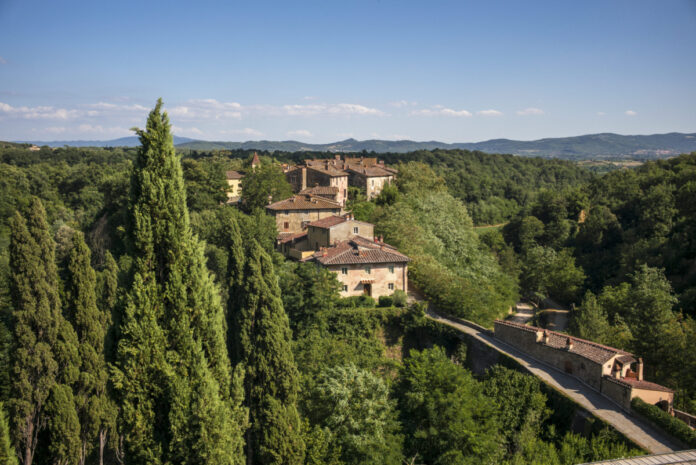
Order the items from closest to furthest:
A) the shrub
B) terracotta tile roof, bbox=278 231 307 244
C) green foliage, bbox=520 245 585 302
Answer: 1. the shrub
2. terracotta tile roof, bbox=278 231 307 244
3. green foliage, bbox=520 245 585 302

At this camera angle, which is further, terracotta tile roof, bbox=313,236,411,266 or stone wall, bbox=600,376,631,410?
terracotta tile roof, bbox=313,236,411,266

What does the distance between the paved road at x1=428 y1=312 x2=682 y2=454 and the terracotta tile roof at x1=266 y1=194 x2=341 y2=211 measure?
25054 mm

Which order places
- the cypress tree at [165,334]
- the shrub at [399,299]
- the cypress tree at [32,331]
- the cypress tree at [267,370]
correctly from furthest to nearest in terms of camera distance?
the shrub at [399,299], the cypress tree at [32,331], the cypress tree at [267,370], the cypress tree at [165,334]

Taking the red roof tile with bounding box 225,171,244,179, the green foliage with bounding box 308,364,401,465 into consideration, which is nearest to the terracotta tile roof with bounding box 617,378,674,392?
the green foliage with bounding box 308,364,401,465

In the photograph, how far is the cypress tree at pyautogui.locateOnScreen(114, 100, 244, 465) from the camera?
962 cm

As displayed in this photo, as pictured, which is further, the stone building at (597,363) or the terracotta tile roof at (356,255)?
the terracotta tile roof at (356,255)

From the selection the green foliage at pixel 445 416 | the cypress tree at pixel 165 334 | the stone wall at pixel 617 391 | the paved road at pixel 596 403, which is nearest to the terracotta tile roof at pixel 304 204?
the paved road at pixel 596 403

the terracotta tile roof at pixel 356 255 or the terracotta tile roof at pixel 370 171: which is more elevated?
the terracotta tile roof at pixel 370 171

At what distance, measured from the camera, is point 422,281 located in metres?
37.7

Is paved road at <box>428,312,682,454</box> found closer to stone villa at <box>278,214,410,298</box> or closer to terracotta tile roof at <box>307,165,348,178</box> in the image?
stone villa at <box>278,214,410,298</box>

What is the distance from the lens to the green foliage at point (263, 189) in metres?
52.5

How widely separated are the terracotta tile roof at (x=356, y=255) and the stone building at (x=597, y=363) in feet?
34.8

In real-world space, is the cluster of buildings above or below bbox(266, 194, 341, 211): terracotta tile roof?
below

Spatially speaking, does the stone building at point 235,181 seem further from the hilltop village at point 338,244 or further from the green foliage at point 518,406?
the green foliage at point 518,406
